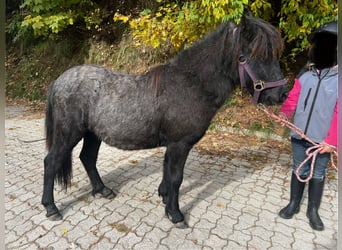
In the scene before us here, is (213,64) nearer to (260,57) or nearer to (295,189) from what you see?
(260,57)

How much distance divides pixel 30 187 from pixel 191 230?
2220 millimetres

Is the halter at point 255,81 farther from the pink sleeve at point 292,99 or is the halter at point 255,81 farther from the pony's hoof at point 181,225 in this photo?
the pony's hoof at point 181,225

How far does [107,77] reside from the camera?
2881 mm

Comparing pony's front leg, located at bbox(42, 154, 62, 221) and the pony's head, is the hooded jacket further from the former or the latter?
pony's front leg, located at bbox(42, 154, 62, 221)

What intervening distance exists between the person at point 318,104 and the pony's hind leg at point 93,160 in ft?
7.01

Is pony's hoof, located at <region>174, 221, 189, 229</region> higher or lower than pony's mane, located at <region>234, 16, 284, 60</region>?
lower

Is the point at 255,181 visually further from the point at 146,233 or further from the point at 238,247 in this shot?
the point at 146,233

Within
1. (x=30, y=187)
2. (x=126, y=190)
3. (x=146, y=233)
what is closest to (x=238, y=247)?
(x=146, y=233)

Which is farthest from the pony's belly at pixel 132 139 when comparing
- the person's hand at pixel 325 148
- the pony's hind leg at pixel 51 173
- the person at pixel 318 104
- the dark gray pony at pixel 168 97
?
the person's hand at pixel 325 148

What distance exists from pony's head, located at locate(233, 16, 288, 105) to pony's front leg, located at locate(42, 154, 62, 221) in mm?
2153

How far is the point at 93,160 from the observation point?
3414 mm

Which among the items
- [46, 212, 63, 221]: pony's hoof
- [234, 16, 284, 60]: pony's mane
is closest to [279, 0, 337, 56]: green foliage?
[234, 16, 284, 60]: pony's mane

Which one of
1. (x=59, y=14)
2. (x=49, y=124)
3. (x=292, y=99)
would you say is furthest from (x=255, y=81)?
(x=59, y=14)

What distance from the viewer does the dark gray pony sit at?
247 centimetres
